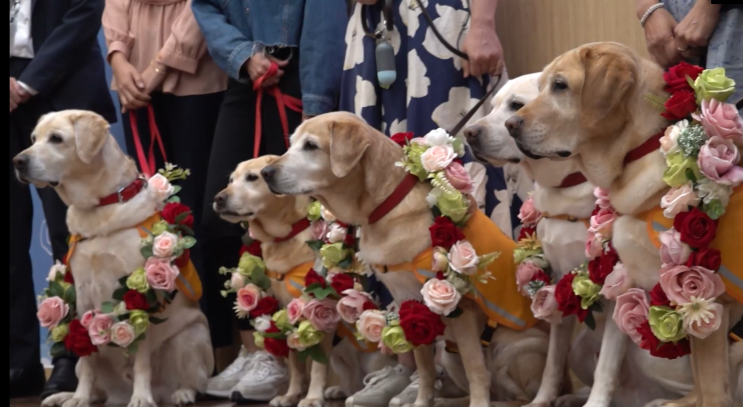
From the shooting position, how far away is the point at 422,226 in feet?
9.37

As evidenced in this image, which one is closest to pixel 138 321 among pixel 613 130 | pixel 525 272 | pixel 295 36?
pixel 295 36

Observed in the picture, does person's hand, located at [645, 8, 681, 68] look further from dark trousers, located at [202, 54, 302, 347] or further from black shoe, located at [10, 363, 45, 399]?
black shoe, located at [10, 363, 45, 399]

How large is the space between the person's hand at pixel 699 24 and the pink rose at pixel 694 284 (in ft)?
2.40

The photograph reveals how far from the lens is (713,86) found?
2.18 m

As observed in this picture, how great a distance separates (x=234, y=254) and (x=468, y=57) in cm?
144

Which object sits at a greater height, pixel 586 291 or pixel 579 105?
pixel 579 105

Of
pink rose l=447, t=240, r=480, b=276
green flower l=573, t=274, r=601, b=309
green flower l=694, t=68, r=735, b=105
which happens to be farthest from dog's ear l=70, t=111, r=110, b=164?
green flower l=694, t=68, r=735, b=105

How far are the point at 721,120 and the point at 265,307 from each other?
6.32 feet

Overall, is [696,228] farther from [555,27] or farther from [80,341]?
[80,341]

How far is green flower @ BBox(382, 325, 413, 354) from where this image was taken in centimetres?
282

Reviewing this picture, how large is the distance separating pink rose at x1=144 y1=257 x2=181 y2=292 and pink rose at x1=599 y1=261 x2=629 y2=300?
5.53ft

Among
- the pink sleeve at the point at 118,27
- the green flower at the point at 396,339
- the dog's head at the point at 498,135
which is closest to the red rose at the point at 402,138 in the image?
the dog's head at the point at 498,135

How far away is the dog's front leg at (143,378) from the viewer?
3465 millimetres

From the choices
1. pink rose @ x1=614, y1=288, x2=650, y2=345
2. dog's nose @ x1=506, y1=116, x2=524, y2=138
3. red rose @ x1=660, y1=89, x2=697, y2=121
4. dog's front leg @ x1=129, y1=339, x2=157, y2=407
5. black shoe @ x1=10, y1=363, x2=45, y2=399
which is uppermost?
red rose @ x1=660, y1=89, x2=697, y2=121
